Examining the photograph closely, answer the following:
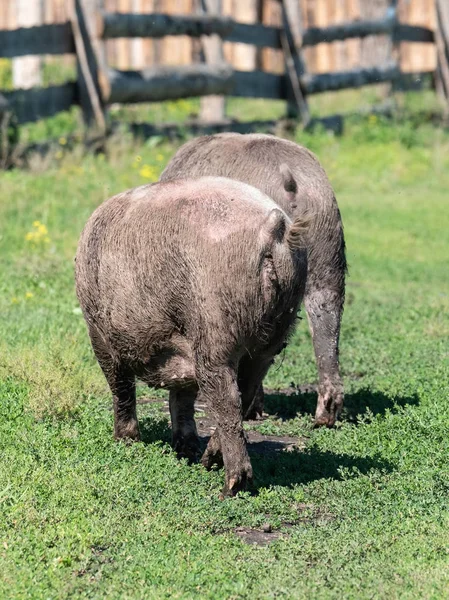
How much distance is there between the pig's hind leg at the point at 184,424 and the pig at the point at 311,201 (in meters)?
1.04

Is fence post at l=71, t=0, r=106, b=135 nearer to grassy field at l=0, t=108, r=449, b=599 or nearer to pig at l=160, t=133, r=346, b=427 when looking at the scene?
grassy field at l=0, t=108, r=449, b=599

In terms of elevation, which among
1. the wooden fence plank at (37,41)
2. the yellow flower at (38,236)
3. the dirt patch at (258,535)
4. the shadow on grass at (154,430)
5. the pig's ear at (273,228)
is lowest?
the yellow flower at (38,236)

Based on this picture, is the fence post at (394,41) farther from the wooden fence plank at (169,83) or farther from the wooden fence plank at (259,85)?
the wooden fence plank at (169,83)

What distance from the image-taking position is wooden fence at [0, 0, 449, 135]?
13648 mm

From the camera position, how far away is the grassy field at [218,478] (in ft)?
14.4

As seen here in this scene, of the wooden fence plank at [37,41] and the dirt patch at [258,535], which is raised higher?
the wooden fence plank at [37,41]

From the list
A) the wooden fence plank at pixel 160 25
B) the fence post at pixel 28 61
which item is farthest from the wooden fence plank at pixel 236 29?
the fence post at pixel 28 61

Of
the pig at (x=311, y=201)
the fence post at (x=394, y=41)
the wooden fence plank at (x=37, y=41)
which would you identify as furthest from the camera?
the fence post at (x=394, y=41)

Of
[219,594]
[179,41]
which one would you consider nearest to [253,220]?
[219,594]

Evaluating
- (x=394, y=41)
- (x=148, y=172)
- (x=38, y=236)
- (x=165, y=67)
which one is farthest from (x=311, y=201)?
(x=394, y=41)

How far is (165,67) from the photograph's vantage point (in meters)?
15.0

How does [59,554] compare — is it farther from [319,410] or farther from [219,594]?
[319,410]

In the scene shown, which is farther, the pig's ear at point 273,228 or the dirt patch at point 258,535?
the pig's ear at point 273,228

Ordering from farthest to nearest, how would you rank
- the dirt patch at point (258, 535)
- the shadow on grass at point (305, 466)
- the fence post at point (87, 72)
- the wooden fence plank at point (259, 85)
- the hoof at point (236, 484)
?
1. the wooden fence plank at point (259, 85)
2. the fence post at point (87, 72)
3. the shadow on grass at point (305, 466)
4. the hoof at point (236, 484)
5. the dirt patch at point (258, 535)
